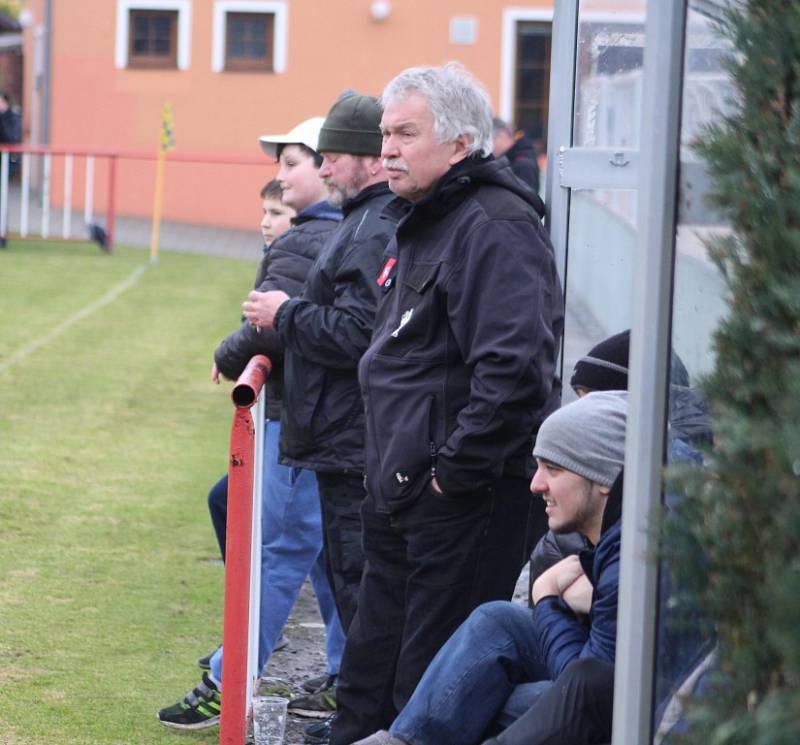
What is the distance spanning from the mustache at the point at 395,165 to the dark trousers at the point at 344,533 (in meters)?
1.03

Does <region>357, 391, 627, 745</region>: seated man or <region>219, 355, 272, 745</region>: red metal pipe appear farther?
<region>219, 355, 272, 745</region>: red metal pipe

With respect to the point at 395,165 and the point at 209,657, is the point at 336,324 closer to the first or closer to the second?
the point at 395,165

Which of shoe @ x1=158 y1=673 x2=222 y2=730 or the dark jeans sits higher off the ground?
the dark jeans

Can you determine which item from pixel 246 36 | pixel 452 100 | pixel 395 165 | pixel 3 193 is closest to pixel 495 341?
pixel 395 165

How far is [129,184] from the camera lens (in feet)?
89.9

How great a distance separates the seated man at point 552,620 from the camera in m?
3.66

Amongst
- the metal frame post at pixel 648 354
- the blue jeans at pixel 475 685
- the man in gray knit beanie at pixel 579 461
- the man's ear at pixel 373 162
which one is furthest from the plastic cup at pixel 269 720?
the metal frame post at pixel 648 354

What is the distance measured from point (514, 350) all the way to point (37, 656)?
101 inches

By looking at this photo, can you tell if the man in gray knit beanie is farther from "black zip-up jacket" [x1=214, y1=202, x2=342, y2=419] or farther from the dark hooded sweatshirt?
"black zip-up jacket" [x1=214, y1=202, x2=342, y2=419]

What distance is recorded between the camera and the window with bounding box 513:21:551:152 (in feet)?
92.0

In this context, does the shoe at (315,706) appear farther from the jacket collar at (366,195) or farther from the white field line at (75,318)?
the white field line at (75,318)

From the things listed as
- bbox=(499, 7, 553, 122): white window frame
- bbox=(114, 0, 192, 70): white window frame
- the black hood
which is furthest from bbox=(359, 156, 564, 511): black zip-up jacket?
bbox=(114, 0, 192, 70): white window frame

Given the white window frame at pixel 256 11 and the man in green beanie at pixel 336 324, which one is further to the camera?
the white window frame at pixel 256 11

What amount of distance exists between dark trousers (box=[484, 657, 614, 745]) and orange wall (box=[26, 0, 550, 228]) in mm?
24153
